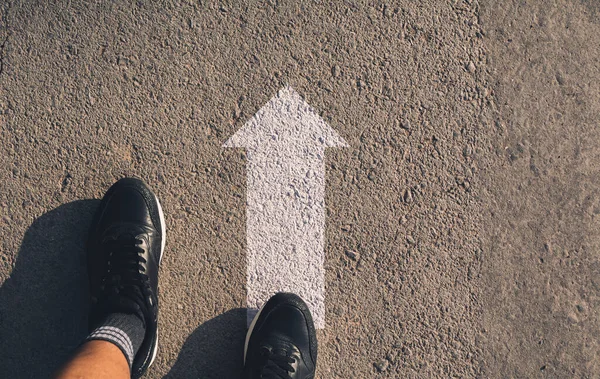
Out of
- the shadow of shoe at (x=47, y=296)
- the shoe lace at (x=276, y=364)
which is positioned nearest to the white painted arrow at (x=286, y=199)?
the shoe lace at (x=276, y=364)

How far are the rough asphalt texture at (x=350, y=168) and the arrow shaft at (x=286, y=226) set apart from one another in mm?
68

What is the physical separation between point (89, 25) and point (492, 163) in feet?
8.16

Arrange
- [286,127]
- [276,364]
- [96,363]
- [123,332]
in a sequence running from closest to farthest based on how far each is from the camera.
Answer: [96,363], [123,332], [276,364], [286,127]

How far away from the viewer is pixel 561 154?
8.74 feet

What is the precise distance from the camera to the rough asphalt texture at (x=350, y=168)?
255 cm

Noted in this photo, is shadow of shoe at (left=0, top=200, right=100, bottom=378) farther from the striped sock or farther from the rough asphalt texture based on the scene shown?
the striped sock

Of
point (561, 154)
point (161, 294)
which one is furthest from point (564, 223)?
point (161, 294)

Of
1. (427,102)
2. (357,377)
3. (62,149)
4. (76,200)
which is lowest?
(357,377)

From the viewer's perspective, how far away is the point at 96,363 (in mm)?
2084

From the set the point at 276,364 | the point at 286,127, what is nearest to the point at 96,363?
the point at 276,364

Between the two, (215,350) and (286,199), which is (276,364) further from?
(286,199)

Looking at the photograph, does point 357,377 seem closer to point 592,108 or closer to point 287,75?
point 287,75

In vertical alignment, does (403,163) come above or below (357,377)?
above

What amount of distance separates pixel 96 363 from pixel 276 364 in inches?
36.4
